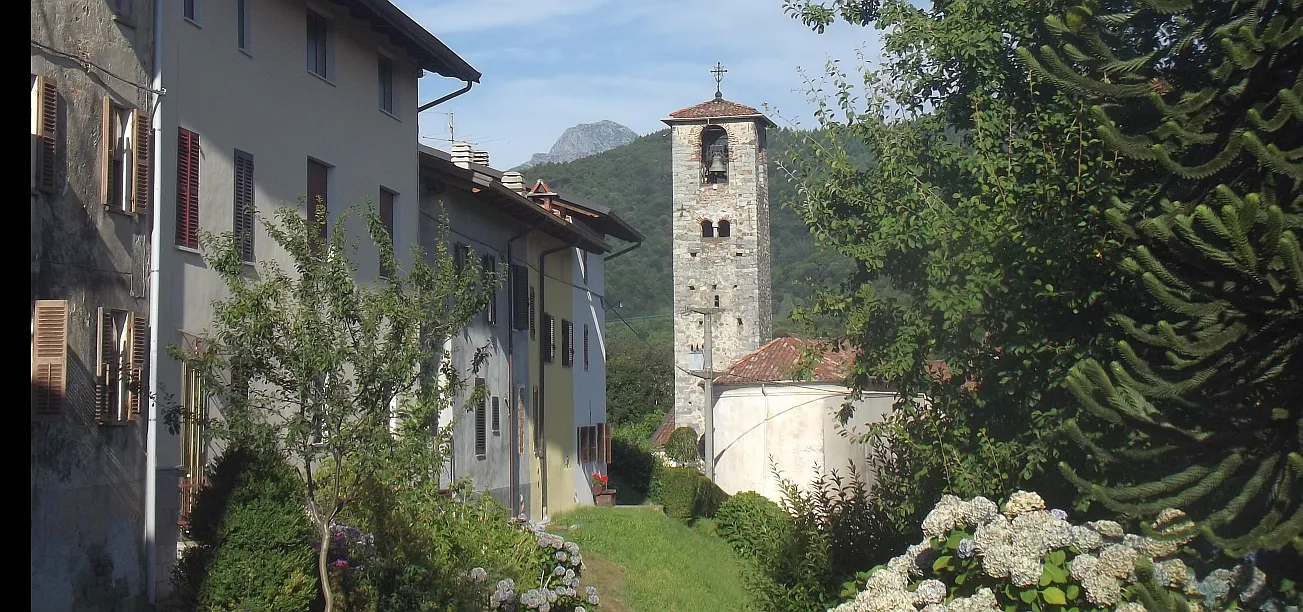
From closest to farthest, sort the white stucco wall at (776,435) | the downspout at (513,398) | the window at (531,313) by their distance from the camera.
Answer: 1. the downspout at (513,398)
2. the window at (531,313)
3. the white stucco wall at (776,435)

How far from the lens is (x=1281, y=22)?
776 centimetres

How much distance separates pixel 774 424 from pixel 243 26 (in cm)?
2631

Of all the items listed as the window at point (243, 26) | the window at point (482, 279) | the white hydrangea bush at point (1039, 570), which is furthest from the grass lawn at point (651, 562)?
the window at point (243, 26)

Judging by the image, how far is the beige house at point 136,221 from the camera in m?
11.4

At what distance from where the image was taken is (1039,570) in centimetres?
873

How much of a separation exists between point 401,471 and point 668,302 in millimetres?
82259

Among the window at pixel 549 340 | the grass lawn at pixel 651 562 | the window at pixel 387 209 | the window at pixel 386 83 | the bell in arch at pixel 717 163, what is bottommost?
the grass lawn at pixel 651 562

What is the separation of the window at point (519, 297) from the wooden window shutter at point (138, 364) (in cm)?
1265

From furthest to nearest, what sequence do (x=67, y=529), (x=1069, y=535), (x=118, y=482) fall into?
(x=118, y=482) → (x=67, y=529) → (x=1069, y=535)

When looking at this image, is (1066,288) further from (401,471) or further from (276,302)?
(276,302)

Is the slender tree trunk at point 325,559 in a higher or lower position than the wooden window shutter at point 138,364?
lower

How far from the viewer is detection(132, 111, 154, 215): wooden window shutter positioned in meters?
12.8

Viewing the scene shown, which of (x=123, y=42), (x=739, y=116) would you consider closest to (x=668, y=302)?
(x=739, y=116)

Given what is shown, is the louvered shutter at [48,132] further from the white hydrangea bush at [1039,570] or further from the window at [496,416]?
the window at [496,416]
